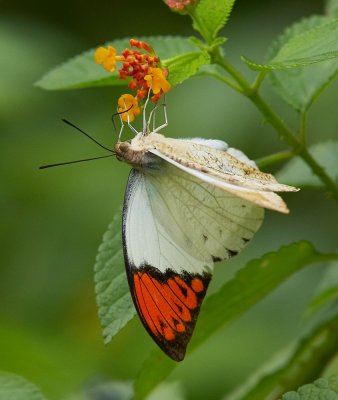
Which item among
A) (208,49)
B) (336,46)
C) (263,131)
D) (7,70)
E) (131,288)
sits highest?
(336,46)

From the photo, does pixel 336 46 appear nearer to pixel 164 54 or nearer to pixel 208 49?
pixel 208 49

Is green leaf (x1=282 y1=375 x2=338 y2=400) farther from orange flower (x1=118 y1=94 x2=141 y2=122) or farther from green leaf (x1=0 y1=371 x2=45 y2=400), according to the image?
orange flower (x1=118 y1=94 x2=141 y2=122)

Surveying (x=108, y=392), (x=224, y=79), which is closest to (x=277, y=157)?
(x=224, y=79)

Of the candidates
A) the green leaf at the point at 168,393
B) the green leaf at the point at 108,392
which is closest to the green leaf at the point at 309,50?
the green leaf at the point at 168,393

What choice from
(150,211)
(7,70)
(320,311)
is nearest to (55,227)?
(7,70)

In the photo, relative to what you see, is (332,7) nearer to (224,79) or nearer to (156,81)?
(224,79)
